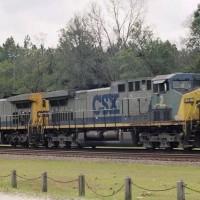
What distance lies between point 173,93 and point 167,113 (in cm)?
116

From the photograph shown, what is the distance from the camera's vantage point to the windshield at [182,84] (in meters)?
26.9

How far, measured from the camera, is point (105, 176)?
18641 millimetres

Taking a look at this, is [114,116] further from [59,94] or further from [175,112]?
[59,94]

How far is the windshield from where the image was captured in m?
26.9

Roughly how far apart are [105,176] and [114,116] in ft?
39.3

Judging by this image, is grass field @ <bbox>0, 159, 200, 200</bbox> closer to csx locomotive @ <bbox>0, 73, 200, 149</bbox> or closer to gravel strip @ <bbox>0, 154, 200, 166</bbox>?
gravel strip @ <bbox>0, 154, 200, 166</bbox>

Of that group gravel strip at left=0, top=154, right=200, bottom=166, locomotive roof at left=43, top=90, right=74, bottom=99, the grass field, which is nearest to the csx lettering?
locomotive roof at left=43, top=90, right=74, bottom=99

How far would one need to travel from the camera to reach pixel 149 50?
5803cm

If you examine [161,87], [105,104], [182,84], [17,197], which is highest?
[182,84]

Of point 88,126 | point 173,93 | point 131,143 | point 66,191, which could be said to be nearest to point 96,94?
point 88,126

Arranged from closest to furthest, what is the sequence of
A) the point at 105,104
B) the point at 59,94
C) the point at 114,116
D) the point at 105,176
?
1. the point at 105,176
2. the point at 114,116
3. the point at 105,104
4. the point at 59,94

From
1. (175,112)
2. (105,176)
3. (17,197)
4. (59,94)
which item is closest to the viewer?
(17,197)

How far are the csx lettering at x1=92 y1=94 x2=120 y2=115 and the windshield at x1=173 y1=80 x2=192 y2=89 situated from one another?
4.67 meters

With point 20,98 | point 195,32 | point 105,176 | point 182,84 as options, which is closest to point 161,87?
point 182,84
